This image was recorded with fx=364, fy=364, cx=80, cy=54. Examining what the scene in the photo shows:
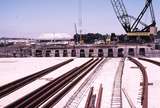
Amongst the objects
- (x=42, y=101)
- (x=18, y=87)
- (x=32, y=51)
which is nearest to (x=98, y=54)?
(x=32, y=51)

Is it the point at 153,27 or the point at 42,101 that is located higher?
the point at 153,27

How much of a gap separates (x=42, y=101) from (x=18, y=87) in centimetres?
603

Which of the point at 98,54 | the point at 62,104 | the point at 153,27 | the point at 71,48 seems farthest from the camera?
the point at 153,27

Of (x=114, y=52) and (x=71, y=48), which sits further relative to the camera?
(x=71, y=48)

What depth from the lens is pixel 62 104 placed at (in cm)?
1731

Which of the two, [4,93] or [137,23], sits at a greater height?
[137,23]

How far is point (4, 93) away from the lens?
21047mm

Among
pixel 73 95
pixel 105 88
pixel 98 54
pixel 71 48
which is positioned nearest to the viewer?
pixel 73 95

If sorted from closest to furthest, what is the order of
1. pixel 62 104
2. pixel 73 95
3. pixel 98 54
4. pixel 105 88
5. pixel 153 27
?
pixel 62 104, pixel 73 95, pixel 105 88, pixel 98 54, pixel 153 27

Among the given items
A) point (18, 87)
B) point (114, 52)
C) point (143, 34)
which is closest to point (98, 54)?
point (114, 52)

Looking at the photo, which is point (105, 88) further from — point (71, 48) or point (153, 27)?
point (153, 27)

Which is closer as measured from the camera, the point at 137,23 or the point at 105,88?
the point at 105,88

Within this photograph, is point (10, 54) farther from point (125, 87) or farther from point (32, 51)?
point (125, 87)

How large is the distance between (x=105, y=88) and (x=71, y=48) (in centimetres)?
4395
